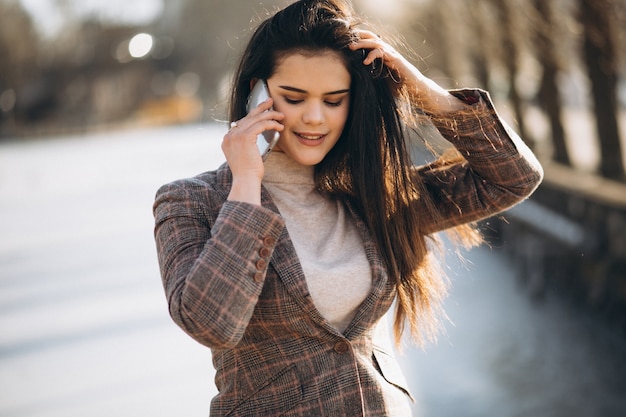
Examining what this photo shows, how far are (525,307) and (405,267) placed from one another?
518 centimetres

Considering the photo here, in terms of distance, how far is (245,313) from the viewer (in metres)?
1.87

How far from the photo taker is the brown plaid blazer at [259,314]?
6.12 ft

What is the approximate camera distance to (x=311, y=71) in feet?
7.23

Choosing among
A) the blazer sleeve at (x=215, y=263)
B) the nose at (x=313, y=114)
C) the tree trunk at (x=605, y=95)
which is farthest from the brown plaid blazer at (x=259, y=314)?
the tree trunk at (x=605, y=95)

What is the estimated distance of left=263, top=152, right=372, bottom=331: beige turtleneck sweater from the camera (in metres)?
2.11

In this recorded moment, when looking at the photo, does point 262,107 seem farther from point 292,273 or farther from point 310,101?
point 292,273

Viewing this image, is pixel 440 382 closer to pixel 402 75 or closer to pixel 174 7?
pixel 402 75

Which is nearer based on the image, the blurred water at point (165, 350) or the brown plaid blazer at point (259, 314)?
the brown plaid blazer at point (259, 314)

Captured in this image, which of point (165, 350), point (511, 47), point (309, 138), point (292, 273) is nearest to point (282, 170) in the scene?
point (309, 138)

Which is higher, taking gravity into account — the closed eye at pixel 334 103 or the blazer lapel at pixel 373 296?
the closed eye at pixel 334 103

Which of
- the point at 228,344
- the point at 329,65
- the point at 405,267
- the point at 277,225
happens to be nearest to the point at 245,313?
the point at 228,344

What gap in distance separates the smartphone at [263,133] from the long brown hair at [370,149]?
0.05 meters

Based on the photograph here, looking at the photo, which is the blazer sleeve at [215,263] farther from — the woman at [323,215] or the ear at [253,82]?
the ear at [253,82]

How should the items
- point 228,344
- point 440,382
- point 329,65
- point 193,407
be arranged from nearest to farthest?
1. point 228,344
2. point 329,65
3. point 193,407
4. point 440,382
